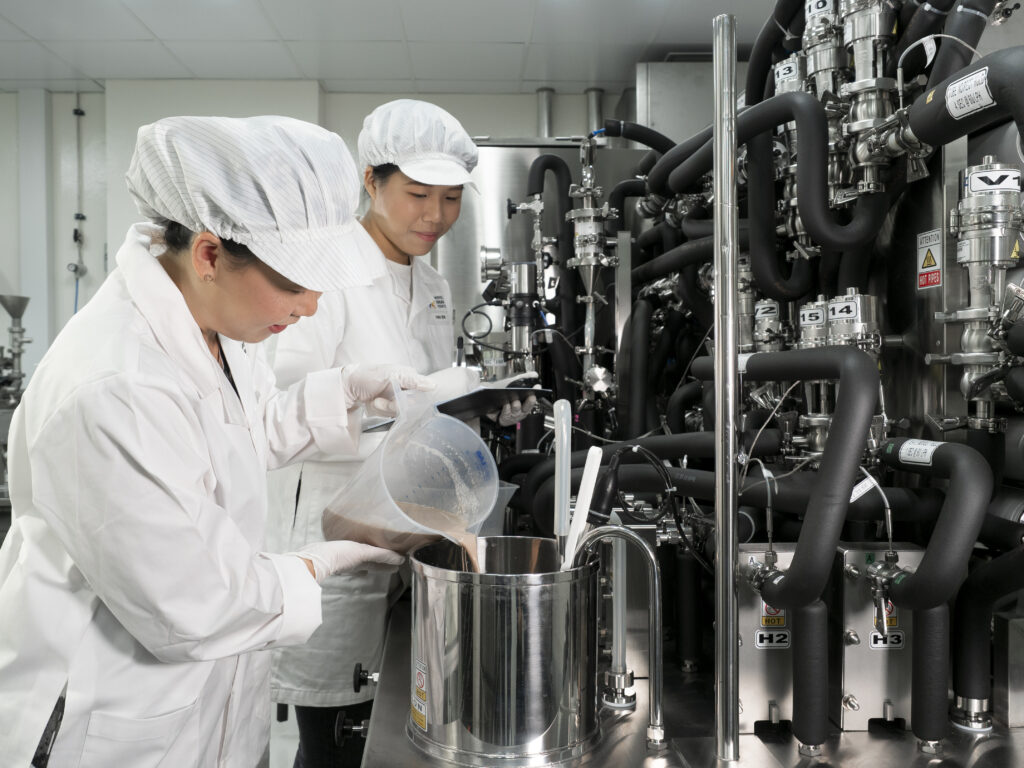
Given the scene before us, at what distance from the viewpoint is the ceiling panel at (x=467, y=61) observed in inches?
161

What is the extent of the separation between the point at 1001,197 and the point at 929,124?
13cm

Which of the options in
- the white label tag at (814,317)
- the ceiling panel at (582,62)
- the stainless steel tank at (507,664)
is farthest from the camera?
the ceiling panel at (582,62)

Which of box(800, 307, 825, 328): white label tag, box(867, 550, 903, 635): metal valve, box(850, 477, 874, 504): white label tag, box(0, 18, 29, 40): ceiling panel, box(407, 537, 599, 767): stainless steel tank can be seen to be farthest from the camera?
box(0, 18, 29, 40): ceiling panel

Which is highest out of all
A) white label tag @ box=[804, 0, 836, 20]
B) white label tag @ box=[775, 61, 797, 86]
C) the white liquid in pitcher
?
white label tag @ box=[804, 0, 836, 20]

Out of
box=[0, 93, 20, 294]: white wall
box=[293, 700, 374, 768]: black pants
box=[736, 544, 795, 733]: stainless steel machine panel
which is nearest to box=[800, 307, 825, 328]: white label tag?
box=[736, 544, 795, 733]: stainless steel machine panel

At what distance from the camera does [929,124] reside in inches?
40.8

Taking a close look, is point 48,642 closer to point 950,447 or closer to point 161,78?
point 950,447

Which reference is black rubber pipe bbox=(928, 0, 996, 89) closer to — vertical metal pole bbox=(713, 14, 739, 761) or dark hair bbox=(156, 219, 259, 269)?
vertical metal pole bbox=(713, 14, 739, 761)

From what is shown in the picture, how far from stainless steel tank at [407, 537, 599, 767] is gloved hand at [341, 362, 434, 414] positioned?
0.46 meters

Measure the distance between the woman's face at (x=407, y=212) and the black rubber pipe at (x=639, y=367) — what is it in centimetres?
54

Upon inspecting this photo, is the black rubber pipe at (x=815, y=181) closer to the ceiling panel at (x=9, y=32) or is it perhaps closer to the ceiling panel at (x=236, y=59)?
the ceiling panel at (x=236, y=59)

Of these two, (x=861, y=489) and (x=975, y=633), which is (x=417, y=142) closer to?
(x=861, y=489)

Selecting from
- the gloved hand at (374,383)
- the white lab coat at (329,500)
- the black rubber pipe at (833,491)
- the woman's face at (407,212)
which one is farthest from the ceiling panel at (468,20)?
the black rubber pipe at (833,491)

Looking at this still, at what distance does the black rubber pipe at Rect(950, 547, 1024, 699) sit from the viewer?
102 cm
